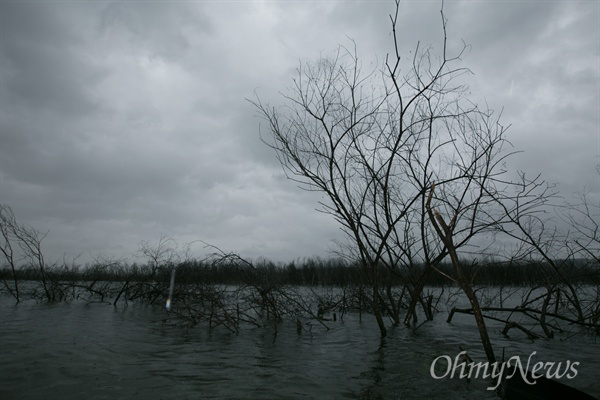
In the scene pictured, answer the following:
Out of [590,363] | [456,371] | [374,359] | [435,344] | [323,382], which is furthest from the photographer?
[435,344]

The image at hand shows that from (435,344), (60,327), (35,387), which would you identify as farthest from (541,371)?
(60,327)

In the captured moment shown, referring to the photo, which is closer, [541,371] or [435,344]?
[541,371]

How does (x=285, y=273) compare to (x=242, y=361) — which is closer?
(x=242, y=361)

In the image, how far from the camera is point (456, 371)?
530 cm

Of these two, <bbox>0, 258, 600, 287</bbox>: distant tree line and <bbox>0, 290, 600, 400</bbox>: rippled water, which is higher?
<bbox>0, 258, 600, 287</bbox>: distant tree line

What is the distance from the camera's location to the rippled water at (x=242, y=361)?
14.4ft

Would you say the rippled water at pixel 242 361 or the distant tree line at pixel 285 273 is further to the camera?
the distant tree line at pixel 285 273

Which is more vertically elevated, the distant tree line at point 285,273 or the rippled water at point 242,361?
the distant tree line at point 285,273

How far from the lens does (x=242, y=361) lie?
239 inches

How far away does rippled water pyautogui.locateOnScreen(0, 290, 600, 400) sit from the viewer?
173 inches

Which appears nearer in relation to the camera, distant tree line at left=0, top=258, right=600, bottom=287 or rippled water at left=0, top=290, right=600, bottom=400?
rippled water at left=0, top=290, right=600, bottom=400

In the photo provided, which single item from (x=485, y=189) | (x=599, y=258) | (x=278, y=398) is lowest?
(x=278, y=398)

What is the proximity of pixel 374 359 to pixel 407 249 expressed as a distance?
158 inches

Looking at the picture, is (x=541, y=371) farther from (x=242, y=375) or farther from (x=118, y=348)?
(x=118, y=348)
